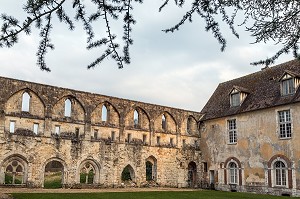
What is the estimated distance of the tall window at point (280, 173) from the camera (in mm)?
21859

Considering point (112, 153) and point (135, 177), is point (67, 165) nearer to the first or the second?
point (112, 153)

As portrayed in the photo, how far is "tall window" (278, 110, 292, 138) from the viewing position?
22031 millimetres

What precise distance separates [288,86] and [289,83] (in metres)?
0.21

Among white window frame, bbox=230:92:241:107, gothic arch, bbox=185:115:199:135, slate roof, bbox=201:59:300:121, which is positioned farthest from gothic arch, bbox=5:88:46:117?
white window frame, bbox=230:92:241:107

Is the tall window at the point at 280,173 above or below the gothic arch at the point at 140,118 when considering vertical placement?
below

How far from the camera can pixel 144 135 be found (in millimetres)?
26812

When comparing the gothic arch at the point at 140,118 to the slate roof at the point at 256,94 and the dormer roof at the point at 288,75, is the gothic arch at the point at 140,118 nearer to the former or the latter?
the slate roof at the point at 256,94

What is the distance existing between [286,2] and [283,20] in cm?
25

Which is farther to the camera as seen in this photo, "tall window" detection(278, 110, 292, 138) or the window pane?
the window pane

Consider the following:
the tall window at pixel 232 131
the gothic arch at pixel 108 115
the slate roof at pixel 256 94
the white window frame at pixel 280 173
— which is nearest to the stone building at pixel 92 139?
the gothic arch at pixel 108 115

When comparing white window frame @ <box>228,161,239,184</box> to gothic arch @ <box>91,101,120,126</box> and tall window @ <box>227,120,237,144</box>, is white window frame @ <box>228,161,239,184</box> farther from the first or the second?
gothic arch @ <box>91,101,120,126</box>

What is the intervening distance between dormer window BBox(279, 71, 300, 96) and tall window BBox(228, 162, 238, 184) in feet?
22.0

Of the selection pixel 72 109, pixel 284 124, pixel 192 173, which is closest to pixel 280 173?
pixel 284 124

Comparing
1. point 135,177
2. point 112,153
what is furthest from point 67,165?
point 135,177
